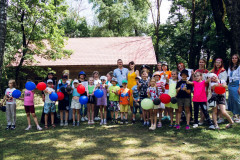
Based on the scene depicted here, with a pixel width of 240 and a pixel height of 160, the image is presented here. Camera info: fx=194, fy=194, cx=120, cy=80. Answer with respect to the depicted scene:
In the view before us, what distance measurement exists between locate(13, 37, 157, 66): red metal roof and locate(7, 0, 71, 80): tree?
7.65 feet

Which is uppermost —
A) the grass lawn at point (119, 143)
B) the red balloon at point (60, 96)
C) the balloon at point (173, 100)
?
the red balloon at point (60, 96)

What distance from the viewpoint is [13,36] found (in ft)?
44.2

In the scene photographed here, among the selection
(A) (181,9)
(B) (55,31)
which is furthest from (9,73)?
(A) (181,9)

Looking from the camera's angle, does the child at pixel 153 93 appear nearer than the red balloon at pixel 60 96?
Yes

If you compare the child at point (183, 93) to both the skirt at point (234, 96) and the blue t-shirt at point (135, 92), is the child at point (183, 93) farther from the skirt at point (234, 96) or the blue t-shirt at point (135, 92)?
the skirt at point (234, 96)

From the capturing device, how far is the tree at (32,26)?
13370mm

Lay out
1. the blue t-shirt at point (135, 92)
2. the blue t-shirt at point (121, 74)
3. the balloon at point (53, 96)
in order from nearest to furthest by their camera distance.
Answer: the balloon at point (53, 96) < the blue t-shirt at point (135, 92) < the blue t-shirt at point (121, 74)

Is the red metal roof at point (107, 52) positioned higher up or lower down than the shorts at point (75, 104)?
higher up

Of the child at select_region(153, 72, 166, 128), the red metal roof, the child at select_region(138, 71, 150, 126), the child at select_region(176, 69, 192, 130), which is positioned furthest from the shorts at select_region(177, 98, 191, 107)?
the red metal roof

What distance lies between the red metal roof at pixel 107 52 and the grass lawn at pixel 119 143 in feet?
39.3

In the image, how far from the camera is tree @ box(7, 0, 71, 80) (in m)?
13.4

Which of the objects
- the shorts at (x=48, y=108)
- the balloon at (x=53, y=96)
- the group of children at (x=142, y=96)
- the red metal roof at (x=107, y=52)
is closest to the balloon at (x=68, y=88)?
the group of children at (x=142, y=96)

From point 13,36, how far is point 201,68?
1274 centimetres

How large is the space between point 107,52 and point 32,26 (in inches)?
280
